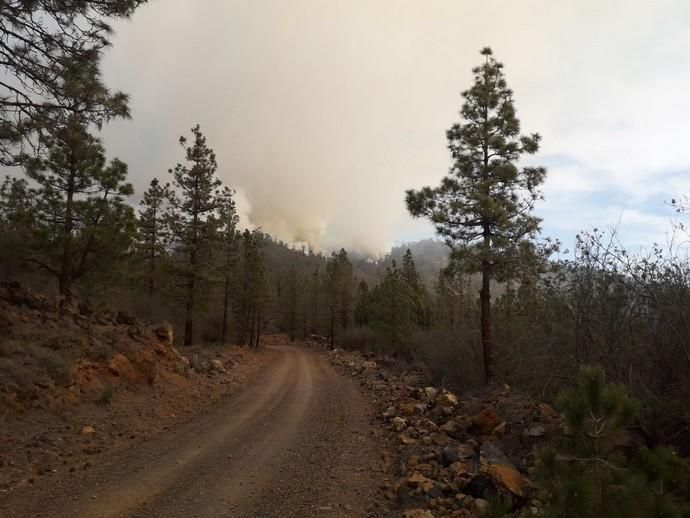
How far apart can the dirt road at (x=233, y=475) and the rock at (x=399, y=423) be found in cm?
63

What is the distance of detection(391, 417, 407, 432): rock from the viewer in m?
10.1

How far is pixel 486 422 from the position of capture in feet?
28.1

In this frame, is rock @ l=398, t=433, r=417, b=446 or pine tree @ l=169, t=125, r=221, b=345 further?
pine tree @ l=169, t=125, r=221, b=345

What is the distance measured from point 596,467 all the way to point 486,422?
5.59 metres

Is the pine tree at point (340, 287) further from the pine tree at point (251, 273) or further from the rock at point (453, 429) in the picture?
the rock at point (453, 429)

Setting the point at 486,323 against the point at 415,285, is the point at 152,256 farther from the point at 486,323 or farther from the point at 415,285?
the point at 415,285

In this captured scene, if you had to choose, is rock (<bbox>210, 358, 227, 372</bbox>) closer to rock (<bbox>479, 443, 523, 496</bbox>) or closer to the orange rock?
rock (<bbox>479, 443, 523, 496</bbox>)

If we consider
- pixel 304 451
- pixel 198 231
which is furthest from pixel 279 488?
pixel 198 231

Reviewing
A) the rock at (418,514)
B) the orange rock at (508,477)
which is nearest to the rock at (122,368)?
the rock at (418,514)

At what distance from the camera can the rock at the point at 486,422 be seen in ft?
27.9

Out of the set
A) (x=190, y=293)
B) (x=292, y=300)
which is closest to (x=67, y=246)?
(x=190, y=293)

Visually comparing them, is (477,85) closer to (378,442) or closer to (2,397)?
(378,442)

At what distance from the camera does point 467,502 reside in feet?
19.5

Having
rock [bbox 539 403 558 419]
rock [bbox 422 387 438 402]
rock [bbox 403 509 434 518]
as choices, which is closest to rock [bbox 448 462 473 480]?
rock [bbox 403 509 434 518]
